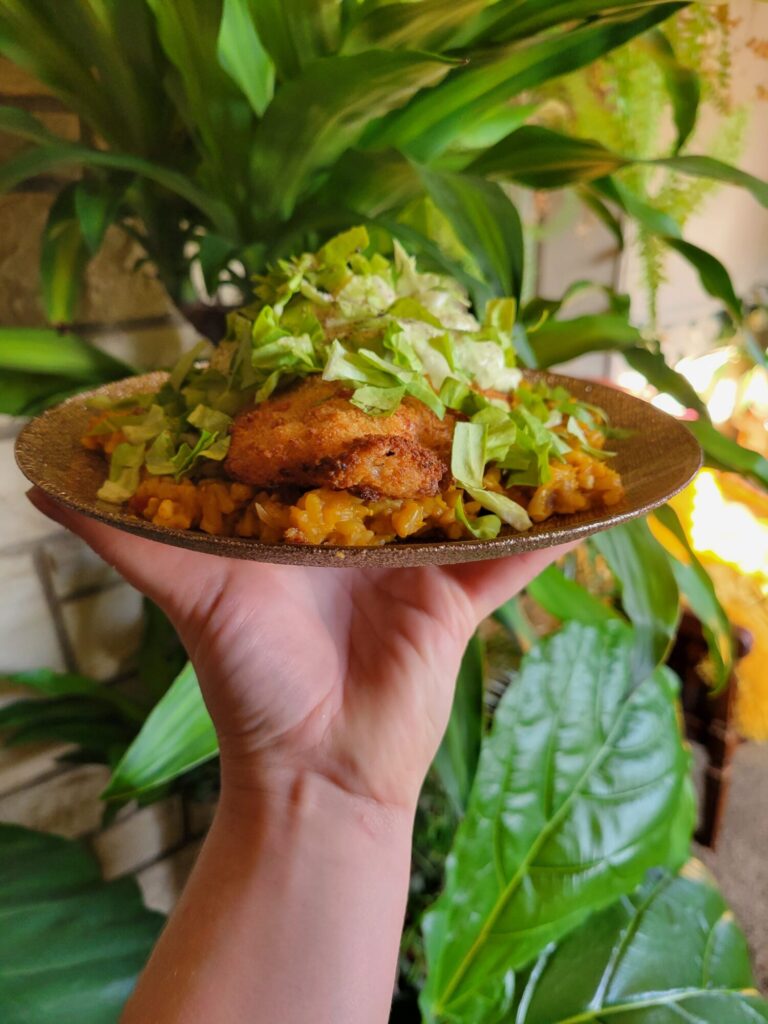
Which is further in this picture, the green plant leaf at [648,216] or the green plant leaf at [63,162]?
the green plant leaf at [648,216]

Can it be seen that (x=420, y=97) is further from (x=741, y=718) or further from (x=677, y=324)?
(x=677, y=324)

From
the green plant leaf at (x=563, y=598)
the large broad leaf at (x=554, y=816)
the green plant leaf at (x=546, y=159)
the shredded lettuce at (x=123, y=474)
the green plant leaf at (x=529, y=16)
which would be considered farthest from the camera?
the green plant leaf at (x=563, y=598)

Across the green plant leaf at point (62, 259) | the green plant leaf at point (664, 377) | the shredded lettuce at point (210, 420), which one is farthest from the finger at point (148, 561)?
the green plant leaf at point (664, 377)

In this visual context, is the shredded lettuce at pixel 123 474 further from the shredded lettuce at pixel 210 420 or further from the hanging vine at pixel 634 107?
the hanging vine at pixel 634 107

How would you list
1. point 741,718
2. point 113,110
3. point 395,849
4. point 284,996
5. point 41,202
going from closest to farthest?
point 284,996 → point 395,849 → point 113,110 → point 41,202 → point 741,718

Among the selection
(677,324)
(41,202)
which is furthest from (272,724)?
(677,324)
